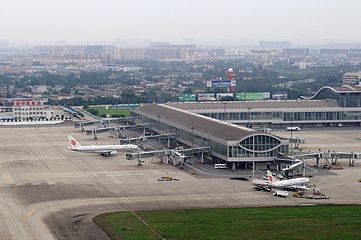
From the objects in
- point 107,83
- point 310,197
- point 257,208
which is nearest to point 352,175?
point 310,197

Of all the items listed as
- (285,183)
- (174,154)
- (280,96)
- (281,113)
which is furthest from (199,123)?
(280,96)

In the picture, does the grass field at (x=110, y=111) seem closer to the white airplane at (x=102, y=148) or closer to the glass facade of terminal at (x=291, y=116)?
the glass facade of terminal at (x=291, y=116)

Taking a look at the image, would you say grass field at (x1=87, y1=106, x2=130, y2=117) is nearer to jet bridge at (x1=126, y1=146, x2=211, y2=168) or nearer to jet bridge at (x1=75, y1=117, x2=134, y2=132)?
jet bridge at (x1=75, y1=117, x2=134, y2=132)

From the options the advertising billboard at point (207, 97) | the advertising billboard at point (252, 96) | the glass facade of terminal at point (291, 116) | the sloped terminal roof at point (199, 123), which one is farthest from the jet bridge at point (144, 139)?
the advertising billboard at point (252, 96)

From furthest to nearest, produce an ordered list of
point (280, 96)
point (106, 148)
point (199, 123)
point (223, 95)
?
point (280, 96)
point (223, 95)
point (199, 123)
point (106, 148)

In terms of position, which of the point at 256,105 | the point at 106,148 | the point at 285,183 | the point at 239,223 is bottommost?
the point at 106,148

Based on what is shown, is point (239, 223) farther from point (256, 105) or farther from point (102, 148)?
point (256, 105)

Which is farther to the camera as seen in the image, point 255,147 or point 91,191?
point 255,147
